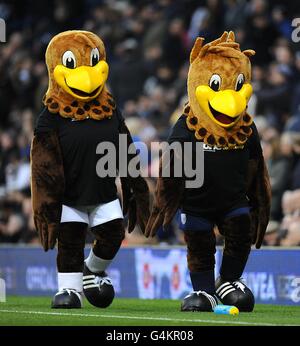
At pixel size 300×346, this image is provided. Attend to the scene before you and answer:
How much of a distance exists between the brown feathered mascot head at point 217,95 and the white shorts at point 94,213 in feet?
3.13

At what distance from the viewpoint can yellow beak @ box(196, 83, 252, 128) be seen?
9695 millimetres

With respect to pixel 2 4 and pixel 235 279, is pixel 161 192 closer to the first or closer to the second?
pixel 235 279

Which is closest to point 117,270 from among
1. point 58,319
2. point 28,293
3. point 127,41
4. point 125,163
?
point 28,293

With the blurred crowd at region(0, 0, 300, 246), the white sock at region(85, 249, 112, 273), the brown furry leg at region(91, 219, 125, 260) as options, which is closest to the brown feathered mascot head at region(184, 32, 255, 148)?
the brown furry leg at region(91, 219, 125, 260)

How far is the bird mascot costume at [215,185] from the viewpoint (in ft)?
31.9

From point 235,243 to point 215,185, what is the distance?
0.49 metres

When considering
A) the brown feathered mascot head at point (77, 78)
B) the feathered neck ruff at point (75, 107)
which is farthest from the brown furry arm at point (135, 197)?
the brown feathered mascot head at point (77, 78)

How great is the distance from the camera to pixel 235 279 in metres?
9.88

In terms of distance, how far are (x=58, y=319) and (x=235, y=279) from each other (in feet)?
5.53

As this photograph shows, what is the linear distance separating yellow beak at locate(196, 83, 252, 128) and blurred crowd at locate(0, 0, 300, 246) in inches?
111

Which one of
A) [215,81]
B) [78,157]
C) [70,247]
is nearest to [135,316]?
[70,247]

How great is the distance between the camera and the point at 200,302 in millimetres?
9625

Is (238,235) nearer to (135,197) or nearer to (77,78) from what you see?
(135,197)

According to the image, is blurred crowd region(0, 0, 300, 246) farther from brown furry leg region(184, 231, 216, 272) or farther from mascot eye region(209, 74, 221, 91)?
mascot eye region(209, 74, 221, 91)
